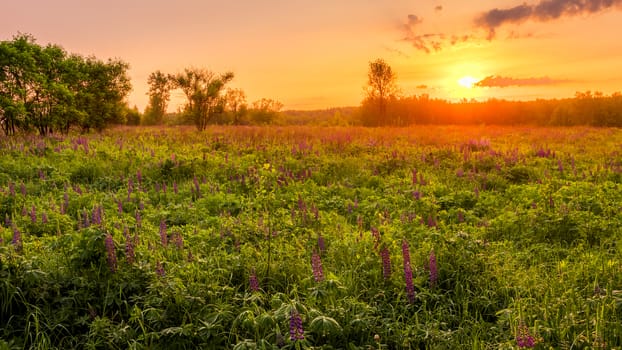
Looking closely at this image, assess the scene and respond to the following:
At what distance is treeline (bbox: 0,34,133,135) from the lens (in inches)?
658

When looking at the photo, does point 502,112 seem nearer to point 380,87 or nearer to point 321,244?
point 380,87

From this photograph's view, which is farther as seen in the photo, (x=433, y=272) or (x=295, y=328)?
(x=433, y=272)

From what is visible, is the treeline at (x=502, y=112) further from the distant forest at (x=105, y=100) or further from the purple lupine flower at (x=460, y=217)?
the purple lupine flower at (x=460, y=217)

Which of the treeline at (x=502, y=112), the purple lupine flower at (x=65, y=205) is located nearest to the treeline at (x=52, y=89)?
the purple lupine flower at (x=65, y=205)

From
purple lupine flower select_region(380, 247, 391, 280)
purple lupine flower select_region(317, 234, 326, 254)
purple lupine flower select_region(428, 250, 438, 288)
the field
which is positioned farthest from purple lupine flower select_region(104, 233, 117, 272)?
purple lupine flower select_region(428, 250, 438, 288)

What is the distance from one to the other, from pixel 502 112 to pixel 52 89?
6224cm

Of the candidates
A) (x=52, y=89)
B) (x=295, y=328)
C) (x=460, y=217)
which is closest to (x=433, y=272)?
(x=295, y=328)

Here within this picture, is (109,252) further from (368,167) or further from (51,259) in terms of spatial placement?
(368,167)

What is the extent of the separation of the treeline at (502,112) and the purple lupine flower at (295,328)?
38318 mm


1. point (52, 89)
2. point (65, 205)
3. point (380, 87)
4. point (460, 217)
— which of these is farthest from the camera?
point (380, 87)

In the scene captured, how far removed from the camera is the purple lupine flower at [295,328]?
2439mm

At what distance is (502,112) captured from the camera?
207 feet

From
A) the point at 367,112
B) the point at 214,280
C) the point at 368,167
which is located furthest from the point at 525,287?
the point at 367,112

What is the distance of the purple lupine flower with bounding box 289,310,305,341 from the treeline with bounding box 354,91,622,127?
38.3m
